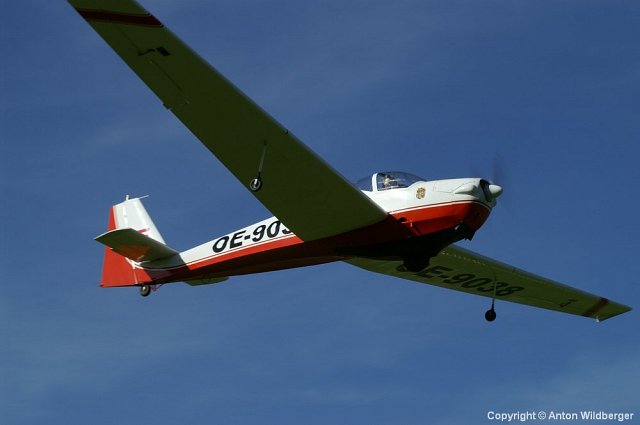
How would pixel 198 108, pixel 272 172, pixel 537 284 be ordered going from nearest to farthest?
pixel 198 108 → pixel 272 172 → pixel 537 284

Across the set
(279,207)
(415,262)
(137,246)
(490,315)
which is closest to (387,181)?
(415,262)

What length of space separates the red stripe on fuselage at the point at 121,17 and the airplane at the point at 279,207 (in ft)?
0.05

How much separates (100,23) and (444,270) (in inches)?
430

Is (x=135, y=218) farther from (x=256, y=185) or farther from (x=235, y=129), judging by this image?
(x=235, y=129)

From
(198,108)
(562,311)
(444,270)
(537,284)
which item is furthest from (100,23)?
(562,311)

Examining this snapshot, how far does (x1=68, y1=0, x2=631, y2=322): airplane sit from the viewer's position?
16266mm

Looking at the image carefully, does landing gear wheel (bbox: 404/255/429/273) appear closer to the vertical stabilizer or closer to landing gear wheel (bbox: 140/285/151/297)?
landing gear wheel (bbox: 140/285/151/297)

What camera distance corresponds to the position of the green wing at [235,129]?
15.7 metres

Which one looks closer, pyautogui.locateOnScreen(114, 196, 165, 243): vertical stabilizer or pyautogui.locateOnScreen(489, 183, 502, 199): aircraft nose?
pyautogui.locateOnScreen(489, 183, 502, 199): aircraft nose

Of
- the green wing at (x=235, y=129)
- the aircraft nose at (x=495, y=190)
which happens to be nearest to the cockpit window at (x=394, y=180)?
the green wing at (x=235, y=129)

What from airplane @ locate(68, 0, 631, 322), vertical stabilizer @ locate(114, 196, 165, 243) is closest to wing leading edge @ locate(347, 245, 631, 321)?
airplane @ locate(68, 0, 631, 322)

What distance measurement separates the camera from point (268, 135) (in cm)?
1758

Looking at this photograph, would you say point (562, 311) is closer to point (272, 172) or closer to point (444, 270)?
point (444, 270)

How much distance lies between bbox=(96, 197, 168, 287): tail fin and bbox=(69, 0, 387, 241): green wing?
443 cm
